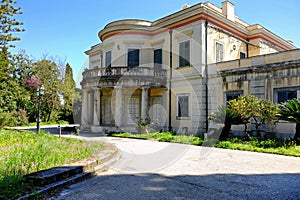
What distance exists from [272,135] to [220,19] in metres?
8.66

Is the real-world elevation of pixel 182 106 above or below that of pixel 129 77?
below

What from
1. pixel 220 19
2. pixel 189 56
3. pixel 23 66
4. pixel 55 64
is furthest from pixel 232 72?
pixel 23 66

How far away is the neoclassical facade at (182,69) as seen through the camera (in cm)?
1359

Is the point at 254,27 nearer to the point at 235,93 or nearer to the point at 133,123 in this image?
the point at 235,93

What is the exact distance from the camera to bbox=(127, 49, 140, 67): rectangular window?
19297 millimetres

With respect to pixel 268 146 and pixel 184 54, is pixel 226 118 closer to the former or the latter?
pixel 268 146

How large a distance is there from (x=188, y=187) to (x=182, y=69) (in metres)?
12.9

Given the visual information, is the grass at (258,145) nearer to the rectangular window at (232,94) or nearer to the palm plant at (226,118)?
the palm plant at (226,118)

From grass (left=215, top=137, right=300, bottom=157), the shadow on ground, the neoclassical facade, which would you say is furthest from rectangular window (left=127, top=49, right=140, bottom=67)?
the shadow on ground

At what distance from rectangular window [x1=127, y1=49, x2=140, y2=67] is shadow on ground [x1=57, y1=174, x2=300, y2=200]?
47.2 ft

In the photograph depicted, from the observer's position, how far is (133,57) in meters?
19.3

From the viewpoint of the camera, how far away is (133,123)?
18781mm

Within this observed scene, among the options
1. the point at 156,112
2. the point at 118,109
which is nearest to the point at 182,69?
the point at 156,112

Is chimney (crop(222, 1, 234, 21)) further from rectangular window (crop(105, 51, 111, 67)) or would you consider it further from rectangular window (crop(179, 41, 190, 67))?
rectangular window (crop(105, 51, 111, 67))
